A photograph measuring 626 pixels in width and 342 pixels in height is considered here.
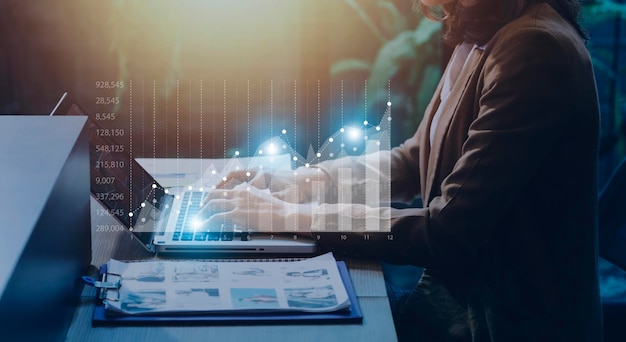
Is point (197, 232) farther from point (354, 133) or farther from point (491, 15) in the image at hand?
point (354, 133)

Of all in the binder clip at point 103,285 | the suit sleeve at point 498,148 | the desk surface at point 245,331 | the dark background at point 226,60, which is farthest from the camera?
the dark background at point 226,60

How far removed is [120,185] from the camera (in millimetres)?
1360

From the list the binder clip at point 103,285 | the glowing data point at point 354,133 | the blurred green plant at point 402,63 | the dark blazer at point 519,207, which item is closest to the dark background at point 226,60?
the blurred green plant at point 402,63

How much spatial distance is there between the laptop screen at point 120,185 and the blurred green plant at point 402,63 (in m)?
1.16

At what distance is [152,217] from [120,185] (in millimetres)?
82

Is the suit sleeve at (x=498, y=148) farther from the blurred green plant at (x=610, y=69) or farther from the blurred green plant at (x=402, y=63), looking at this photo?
the blurred green plant at (x=610, y=69)

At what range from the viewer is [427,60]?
2.45m

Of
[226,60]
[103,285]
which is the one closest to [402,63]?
[226,60]

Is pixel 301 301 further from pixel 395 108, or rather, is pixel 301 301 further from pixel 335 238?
pixel 395 108

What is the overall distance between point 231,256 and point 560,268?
Answer: 57 centimetres

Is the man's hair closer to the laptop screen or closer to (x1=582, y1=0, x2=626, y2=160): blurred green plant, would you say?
the laptop screen

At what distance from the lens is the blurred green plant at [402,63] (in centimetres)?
242

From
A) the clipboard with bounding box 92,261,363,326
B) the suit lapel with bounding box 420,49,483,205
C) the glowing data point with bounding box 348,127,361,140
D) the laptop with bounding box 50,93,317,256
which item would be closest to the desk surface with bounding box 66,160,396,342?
A: the clipboard with bounding box 92,261,363,326

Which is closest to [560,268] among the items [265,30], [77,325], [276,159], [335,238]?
[335,238]
